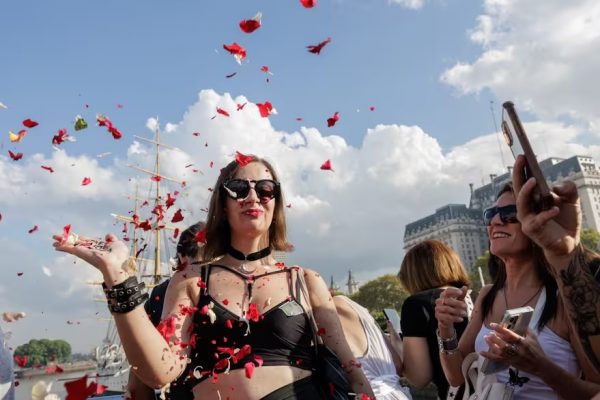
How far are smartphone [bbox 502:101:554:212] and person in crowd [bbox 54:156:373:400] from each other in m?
1.41

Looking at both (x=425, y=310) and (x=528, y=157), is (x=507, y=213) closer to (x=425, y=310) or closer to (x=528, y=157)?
(x=425, y=310)

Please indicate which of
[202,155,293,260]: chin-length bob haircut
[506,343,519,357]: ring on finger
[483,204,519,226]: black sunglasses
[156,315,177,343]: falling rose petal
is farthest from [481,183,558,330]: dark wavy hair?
[156,315,177,343]: falling rose petal

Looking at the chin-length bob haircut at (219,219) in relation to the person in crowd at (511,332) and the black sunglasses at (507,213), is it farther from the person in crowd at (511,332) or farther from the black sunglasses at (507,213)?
the black sunglasses at (507,213)

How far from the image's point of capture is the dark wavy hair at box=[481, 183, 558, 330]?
3164mm

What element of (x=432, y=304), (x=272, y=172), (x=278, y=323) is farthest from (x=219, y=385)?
(x=432, y=304)

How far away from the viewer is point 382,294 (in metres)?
82.9

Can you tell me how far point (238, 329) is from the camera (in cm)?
274

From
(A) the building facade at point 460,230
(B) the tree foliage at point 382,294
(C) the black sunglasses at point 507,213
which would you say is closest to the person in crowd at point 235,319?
(C) the black sunglasses at point 507,213

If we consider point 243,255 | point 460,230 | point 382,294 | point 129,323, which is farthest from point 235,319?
point 460,230

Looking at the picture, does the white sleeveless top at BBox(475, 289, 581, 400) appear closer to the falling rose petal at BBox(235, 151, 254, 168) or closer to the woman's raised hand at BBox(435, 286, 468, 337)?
the woman's raised hand at BBox(435, 286, 468, 337)

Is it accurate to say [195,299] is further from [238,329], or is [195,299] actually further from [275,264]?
[275,264]

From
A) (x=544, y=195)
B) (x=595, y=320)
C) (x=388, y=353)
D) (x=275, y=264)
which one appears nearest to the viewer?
(x=544, y=195)

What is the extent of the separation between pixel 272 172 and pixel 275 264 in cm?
66

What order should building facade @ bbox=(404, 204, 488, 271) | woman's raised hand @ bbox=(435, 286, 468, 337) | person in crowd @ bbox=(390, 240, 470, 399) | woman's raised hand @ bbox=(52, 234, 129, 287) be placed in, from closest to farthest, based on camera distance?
woman's raised hand @ bbox=(52, 234, 129, 287)
woman's raised hand @ bbox=(435, 286, 468, 337)
person in crowd @ bbox=(390, 240, 470, 399)
building facade @ bbox=(404, 204, 488, 271)
